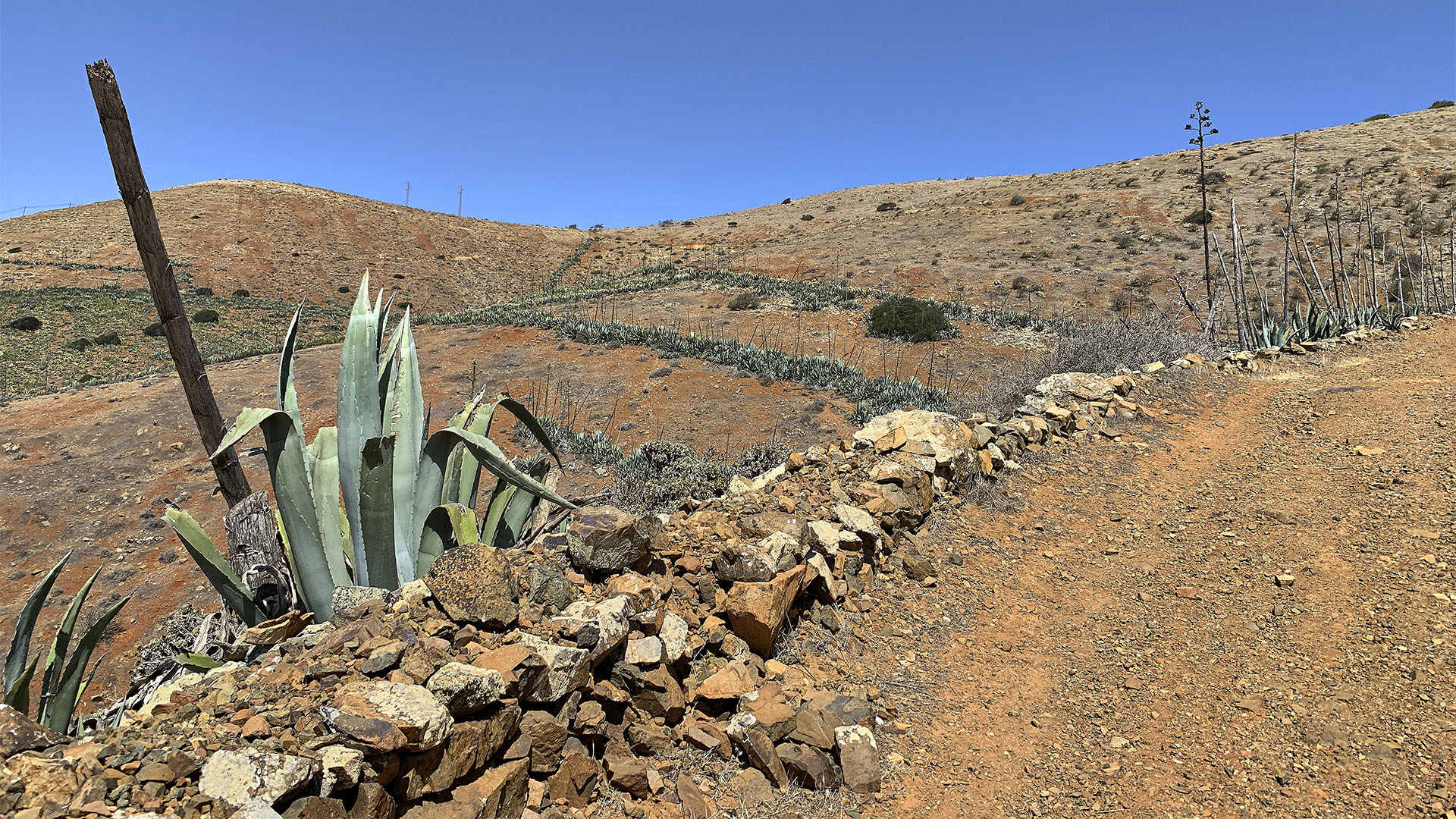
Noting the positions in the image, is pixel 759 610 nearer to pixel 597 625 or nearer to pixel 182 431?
pixel 597 625

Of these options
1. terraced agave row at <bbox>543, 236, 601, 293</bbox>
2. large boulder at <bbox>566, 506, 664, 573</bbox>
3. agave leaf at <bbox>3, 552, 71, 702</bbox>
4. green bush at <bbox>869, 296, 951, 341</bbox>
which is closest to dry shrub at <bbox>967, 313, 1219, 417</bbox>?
green bush at <bbox>869, 296, 951, 341</bbox>

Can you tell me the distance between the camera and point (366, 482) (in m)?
2.55

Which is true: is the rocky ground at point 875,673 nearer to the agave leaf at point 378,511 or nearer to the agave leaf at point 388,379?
the agave leaf at point 378,511

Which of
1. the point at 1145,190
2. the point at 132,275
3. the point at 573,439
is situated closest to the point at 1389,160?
the point at 1145,190

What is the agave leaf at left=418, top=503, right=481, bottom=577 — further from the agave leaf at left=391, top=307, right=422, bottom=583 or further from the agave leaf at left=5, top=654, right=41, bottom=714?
the agave leaf at left=5, top=654, right=41, bottom=714

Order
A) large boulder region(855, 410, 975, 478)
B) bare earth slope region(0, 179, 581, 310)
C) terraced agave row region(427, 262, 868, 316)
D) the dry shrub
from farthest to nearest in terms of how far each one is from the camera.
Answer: bare earth slope region(0, 179, 581, 310) → terraced agave row region(427, 262, 868, 316) → the dry shrub → large boulder region(855, 410, 975, 478)

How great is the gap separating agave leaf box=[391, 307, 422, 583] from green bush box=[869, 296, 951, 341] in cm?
1197

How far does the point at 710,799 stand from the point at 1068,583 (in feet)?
8.32

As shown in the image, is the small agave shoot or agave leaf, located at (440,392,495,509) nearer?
the small agave shoot

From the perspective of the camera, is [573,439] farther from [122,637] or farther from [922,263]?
[922,263]

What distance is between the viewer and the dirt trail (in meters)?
2.35

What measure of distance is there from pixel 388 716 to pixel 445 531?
40.7 inches

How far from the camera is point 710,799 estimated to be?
2.35 metres

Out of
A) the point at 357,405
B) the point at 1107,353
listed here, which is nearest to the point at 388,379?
the point at 357,405
